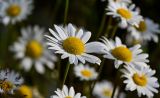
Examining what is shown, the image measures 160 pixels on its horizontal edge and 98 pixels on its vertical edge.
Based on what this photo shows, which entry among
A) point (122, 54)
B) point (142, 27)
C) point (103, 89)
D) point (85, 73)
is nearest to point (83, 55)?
point (122, 54)

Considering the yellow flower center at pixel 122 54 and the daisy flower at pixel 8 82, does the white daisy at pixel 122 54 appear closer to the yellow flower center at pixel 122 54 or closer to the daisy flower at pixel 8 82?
the yellow flower center at pixel 122 54

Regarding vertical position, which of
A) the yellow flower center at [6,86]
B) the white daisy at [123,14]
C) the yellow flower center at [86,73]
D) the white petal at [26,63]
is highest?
the white petal at [26,63]

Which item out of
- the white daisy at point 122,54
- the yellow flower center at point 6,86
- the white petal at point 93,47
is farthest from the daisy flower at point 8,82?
the white daisy at point 122,54

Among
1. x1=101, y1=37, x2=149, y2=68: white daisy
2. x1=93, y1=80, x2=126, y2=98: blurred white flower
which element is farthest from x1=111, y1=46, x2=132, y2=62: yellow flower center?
x1=93, y1=80, x2=126, y2=98: blurred white flower

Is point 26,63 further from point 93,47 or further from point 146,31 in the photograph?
point 93,47

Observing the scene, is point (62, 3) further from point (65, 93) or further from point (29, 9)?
point (65, 93)

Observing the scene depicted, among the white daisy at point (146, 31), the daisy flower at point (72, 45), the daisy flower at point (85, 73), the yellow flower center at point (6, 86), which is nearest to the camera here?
the yellow flower center at point (6, 86)
